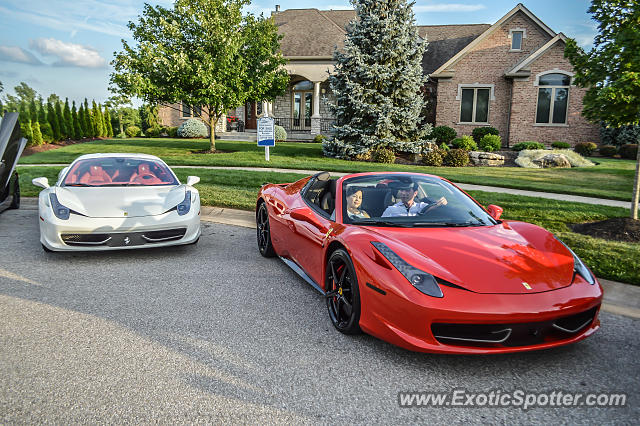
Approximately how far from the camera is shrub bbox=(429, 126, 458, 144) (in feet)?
76.4

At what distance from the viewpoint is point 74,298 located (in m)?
4.59

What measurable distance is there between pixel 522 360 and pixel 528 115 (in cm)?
2325

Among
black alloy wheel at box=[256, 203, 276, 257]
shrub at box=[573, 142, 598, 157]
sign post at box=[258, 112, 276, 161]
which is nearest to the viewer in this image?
black alloy wheel at box=[256, 203, 276, 257]

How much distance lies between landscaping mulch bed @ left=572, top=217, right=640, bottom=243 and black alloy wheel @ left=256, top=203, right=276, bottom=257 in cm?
486

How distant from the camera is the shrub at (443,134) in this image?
917 inches

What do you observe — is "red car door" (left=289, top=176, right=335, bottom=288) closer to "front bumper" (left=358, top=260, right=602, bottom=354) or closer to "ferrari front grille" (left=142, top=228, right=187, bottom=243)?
"front bumper" (left=358, top=260, right=602, bottom=354)

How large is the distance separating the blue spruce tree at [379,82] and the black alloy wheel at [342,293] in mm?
14840

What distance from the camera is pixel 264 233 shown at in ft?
20.8

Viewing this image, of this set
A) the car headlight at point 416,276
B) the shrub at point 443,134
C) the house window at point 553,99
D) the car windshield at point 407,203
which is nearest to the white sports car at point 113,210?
the car windshield at point 407,203

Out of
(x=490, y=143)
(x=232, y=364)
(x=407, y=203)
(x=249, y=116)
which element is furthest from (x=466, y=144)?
(x=232, y=364)

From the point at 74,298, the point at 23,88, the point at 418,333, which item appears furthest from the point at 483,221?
the point at 23,88

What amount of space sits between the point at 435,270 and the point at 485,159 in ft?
55.9

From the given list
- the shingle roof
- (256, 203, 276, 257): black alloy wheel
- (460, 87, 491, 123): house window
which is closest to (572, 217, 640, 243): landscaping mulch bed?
(256, 203, 276, 257): black alloy wheel

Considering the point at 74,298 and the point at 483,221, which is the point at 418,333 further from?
the point at 74,298
